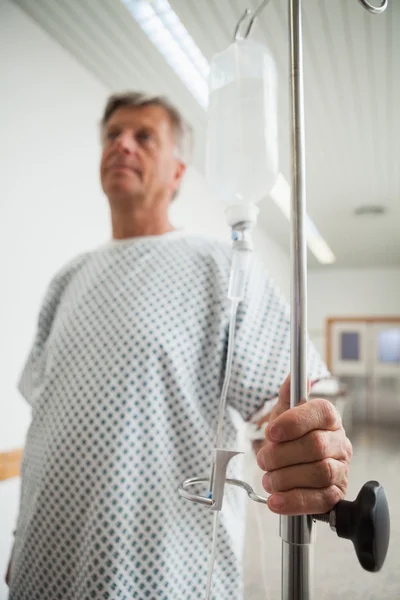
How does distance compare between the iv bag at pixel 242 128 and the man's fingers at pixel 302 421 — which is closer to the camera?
the man's fingers at pixel 302 421

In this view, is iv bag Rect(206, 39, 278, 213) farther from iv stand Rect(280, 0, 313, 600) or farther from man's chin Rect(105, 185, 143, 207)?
man's chin Rect(105, 185, 143, 207)

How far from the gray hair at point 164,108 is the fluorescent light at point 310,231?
155 cm

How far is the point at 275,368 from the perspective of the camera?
0.60 meters

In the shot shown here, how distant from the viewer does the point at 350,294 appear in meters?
6.95

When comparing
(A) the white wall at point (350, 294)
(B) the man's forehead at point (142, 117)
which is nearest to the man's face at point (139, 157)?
(B) the man's forehead at point (142, 117)

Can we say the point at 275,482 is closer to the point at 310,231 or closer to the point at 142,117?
the point at 142,117

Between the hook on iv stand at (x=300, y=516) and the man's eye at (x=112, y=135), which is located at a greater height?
the man's eye at (x=112, y=135)

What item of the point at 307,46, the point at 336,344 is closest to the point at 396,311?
the point at 336,344

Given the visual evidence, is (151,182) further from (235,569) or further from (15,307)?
(15,307)

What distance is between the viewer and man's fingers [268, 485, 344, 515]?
33 cm

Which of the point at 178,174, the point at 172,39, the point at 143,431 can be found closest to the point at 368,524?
the point at 143,431

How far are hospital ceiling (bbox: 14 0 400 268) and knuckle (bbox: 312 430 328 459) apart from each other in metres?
1.75

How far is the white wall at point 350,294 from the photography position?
262 inches

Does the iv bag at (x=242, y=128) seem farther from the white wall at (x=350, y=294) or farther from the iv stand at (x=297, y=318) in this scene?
the white wall at (x=350, y=294)
